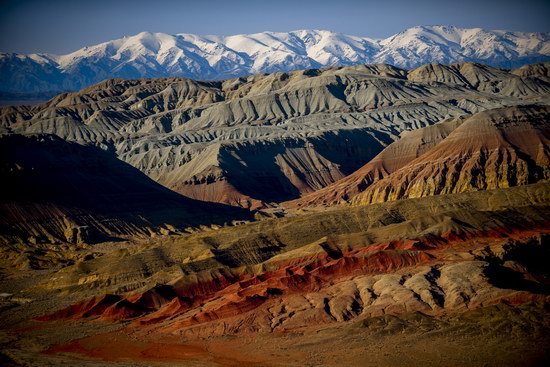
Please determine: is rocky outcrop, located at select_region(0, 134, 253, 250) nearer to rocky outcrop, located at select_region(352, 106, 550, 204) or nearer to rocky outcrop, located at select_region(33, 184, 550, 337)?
rocky outcrop, located at select_region(352, 106, 550, 204)

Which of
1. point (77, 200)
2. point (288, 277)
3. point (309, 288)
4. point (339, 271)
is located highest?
point (288, 277)

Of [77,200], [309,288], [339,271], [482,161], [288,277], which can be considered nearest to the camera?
[309,288]

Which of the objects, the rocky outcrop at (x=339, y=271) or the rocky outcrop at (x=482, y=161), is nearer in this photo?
the rocky outcrop at (x=339, y=271)

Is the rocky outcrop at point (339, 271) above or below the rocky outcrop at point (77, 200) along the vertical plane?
above

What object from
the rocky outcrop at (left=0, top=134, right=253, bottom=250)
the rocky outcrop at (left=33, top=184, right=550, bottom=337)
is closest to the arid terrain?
the rocky outcrop at (left=33, top=184, right=550, bottom=337)

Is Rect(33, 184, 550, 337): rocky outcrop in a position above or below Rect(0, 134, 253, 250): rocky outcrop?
above

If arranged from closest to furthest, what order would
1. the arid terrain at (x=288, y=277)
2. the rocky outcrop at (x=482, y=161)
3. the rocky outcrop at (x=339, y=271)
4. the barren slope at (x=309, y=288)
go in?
the arid terrain at (x=288, y=277) → the barren slope at (x=309, y=288) → the rocky outcrop at (x=339, y=271) → the rocky outcrop at (x=482, y=161)

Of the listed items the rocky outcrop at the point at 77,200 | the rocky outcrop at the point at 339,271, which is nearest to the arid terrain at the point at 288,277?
the rocky outcrop at the point at 339,271

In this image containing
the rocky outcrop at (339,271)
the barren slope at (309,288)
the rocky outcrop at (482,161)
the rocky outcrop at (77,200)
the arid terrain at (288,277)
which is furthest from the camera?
the rocky outcrop at (482,161)

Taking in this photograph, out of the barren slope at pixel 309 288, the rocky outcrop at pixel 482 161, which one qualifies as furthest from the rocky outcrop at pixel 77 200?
the rocky outcrop at pixel 482 161

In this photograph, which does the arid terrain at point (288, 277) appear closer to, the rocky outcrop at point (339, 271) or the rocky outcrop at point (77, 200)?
the rocky outcrop at point (339, 271)

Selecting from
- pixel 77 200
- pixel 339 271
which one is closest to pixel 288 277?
pixel 339 271

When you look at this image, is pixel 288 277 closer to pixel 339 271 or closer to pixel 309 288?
pixel 309 288

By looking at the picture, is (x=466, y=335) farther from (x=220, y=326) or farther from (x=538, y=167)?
(x=538, y=167)
